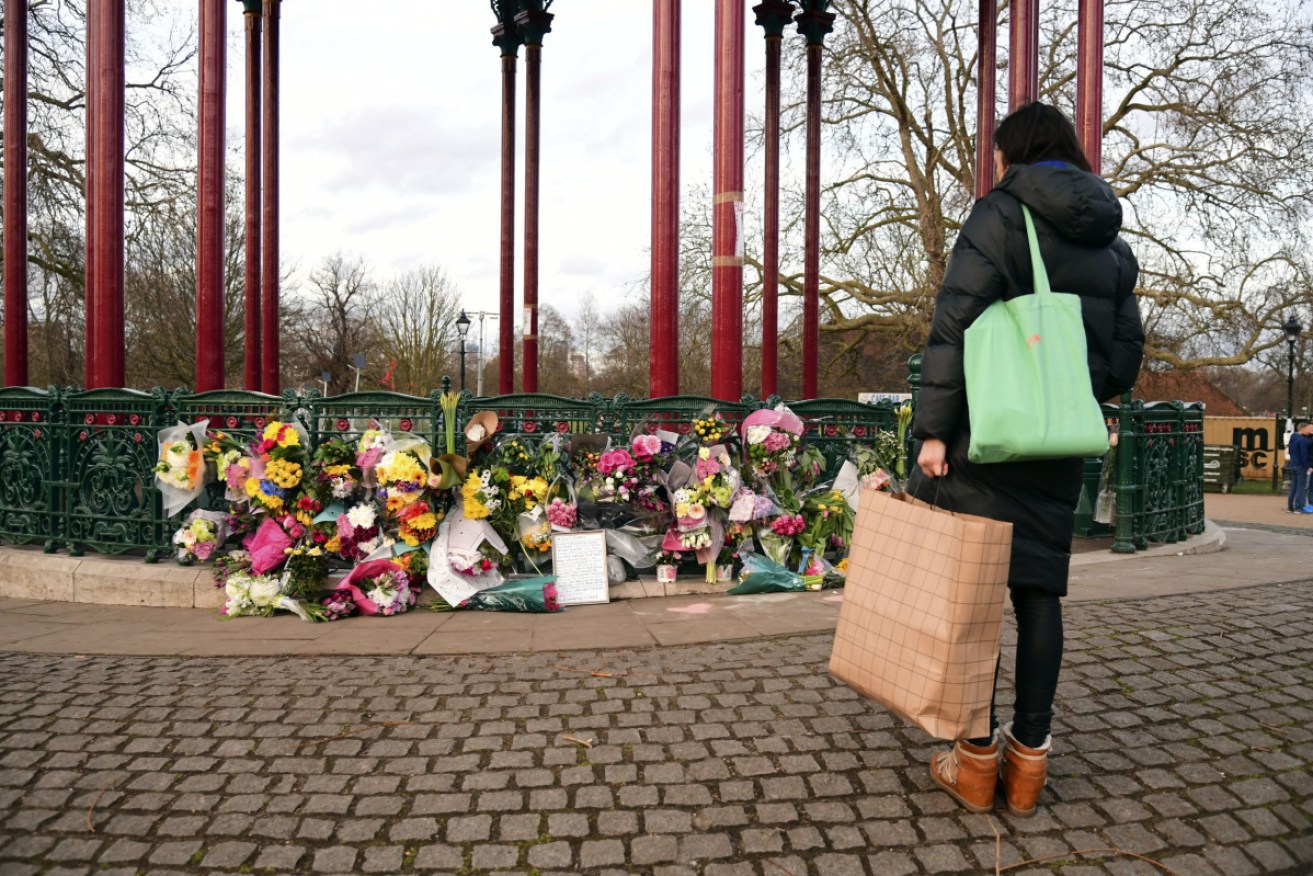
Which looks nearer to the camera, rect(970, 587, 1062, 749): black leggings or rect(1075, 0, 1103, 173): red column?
rect(970, 587, 1062, 749): black leggings

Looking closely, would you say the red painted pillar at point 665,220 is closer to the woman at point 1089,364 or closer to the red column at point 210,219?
the red column at point 210,219

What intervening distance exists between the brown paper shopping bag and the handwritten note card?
131 inches

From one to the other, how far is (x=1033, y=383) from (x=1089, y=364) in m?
0.36

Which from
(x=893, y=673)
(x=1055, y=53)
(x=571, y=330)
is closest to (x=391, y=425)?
(x=893, y=673)

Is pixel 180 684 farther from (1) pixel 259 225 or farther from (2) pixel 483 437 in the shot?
(1) pixel 259 225

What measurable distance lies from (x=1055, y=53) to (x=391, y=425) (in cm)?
1900

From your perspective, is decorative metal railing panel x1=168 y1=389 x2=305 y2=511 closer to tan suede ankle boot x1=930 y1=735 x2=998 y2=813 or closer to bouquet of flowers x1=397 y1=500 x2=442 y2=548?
bouquet of flowers x1=397 y1=500 x2=442 y2=548

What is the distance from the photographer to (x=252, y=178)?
36.6 feet

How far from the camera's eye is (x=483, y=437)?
5.80 m

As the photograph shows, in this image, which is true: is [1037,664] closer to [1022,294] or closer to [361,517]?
[1022,294]

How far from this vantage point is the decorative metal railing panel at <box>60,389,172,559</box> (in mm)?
6246

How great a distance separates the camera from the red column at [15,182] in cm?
881

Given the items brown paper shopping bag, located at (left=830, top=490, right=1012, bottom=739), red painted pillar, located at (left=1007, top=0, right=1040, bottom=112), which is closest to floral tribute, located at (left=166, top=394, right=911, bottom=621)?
brown paper shopping bag, located at (left=830, top=490, right=1012, bottom=739)

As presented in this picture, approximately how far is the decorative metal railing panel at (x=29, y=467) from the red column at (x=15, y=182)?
2506 millimetres
